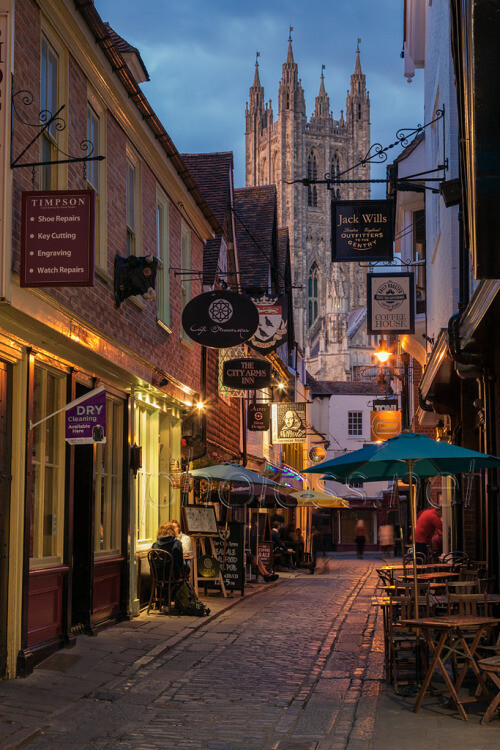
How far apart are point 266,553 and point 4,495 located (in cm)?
1607

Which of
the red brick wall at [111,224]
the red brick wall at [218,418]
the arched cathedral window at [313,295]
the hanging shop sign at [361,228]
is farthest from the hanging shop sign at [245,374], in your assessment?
the arched cathedral window at [313,295]

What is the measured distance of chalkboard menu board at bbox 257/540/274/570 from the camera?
80.2 feet

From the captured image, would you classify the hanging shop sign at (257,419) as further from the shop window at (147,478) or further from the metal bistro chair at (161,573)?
the metal bistro chair at (161,573)

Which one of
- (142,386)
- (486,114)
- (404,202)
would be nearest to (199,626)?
(142,386)

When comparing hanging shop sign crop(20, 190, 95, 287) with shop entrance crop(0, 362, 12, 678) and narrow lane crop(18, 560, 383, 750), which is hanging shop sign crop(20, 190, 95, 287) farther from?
narrow lane crop(18, 560, 383, 750)

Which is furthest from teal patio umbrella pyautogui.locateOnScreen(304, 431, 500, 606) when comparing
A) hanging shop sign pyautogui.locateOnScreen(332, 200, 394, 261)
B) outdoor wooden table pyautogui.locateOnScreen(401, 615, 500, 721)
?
hanging shop sign pyautogui.locateOnScreen(332, 200, 394, 261)

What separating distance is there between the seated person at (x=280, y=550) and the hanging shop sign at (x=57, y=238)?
18.3 metres

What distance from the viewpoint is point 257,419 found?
2772cm

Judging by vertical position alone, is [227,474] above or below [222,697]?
above

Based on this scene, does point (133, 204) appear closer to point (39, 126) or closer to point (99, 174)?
point (99, 174)

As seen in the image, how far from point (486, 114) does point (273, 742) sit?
4.46 m

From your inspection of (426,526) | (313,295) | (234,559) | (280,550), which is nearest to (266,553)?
(280,550)

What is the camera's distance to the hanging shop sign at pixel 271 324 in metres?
23.2

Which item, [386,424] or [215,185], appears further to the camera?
[386,424]
